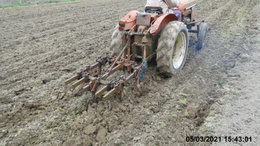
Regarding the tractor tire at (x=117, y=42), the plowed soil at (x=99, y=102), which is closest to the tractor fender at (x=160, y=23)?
the tractor tire at (x=117, y=42)

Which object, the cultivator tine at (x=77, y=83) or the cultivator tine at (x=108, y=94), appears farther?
the cultivator tine at (x=77, y=83)

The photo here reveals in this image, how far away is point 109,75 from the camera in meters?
3.58

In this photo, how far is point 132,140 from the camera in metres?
2.86

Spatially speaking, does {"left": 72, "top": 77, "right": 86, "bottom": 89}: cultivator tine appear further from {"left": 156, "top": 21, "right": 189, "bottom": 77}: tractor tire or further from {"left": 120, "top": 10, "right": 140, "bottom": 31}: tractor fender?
{"left": 156, "top": 21, "right": 189, "bottom": 77}: tractor tire

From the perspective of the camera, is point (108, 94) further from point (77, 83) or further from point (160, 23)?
point (160, 23)

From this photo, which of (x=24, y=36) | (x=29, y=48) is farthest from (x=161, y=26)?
(x=24, y=36)

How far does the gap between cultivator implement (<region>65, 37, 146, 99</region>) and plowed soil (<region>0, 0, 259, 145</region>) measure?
1.21ft

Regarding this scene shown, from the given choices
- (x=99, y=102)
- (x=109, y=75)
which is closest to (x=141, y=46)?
(x=109, y=75)

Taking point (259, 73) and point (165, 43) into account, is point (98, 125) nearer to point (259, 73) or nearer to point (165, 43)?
point (165, 43)

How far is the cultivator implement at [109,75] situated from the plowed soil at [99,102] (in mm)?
370

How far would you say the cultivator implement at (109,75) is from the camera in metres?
3.20

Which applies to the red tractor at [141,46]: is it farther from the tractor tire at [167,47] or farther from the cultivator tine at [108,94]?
the cultivator tine at [108,94]

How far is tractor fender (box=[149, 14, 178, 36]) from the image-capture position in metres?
3.70

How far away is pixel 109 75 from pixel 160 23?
141cm
